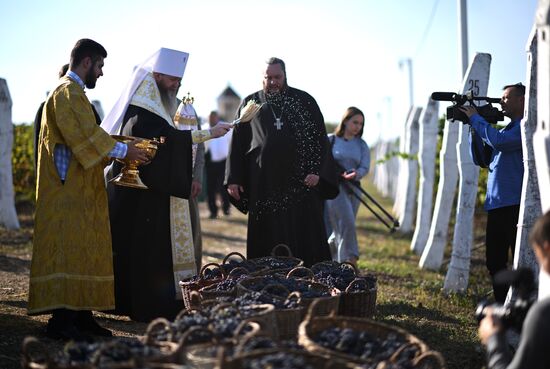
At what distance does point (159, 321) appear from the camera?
423 centimetres

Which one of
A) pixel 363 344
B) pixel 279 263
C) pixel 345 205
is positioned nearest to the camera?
pixel 363 344

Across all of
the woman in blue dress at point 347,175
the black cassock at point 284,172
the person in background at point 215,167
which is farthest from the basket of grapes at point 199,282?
the person in background at point 215,167

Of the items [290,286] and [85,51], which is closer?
[290,286]

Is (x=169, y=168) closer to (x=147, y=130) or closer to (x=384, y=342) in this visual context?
(x=147, y=130)

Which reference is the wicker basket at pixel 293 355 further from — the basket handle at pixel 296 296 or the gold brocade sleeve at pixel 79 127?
the gold brocade sleeve at pixel 79 127

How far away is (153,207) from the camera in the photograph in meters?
7.29

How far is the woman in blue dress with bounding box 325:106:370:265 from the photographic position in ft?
31.7

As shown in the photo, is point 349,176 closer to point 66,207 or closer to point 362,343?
point 66,207

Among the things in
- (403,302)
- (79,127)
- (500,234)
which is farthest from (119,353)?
(403,302)

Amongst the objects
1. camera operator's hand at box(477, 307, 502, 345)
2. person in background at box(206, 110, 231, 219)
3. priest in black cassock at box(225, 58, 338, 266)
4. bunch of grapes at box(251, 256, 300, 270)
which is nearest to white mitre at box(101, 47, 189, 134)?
priest in black cassock at box(225, 58, 338, 266)

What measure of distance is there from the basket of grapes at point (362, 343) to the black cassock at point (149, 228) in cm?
301

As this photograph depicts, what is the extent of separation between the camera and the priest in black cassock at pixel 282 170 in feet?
26.4

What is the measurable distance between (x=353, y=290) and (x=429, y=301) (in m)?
2.59

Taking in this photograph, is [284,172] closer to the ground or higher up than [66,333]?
higher up
